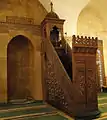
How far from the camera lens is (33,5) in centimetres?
579

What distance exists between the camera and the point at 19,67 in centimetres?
566

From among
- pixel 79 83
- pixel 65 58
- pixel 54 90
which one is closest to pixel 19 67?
pixel 65 58

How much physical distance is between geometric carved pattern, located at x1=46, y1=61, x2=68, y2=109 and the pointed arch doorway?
1.31 meters

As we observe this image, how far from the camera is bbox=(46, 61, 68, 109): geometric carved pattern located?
3568 millimetres

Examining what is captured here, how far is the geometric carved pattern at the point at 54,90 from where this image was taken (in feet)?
11.7

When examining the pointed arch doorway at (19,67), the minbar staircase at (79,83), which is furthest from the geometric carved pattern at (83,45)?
the pointed arch doorway at (19,67)

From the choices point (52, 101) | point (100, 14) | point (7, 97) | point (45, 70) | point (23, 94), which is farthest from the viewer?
point (100, 14)

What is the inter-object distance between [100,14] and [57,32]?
3048mm

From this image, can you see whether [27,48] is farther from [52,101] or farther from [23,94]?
[52,101]

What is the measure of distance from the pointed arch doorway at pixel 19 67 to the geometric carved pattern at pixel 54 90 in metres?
1.31

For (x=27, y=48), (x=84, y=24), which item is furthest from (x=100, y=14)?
(x=27, y=48)

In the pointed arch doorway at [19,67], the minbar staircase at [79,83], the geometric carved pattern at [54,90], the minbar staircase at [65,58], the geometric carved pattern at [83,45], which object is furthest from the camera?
the pointed arch doorway at [19,67]

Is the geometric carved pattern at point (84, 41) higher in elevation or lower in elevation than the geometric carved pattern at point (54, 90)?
higher

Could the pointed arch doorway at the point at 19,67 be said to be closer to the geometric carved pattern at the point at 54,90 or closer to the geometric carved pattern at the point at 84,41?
the geometric carved pattern at the point at 54,90
